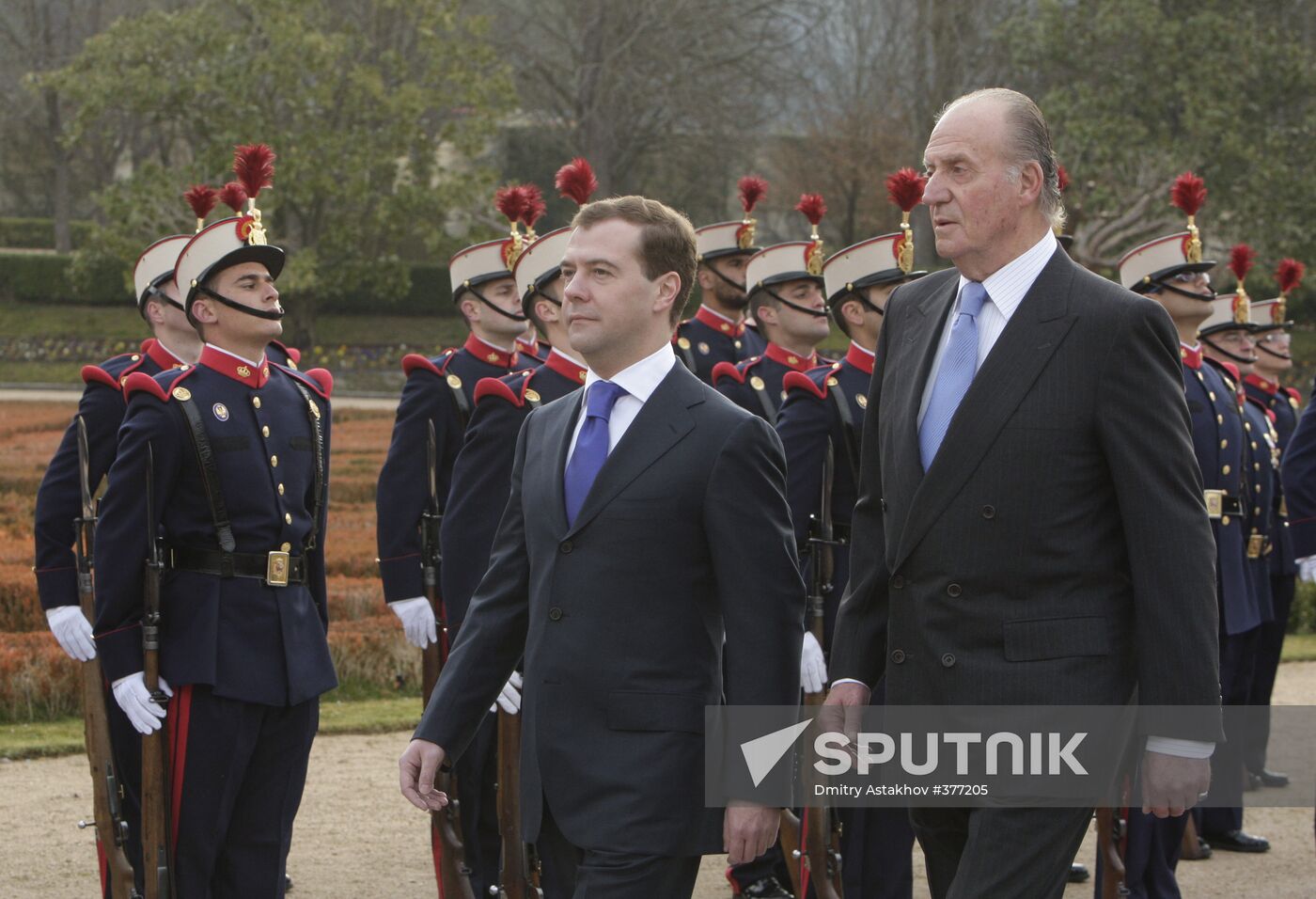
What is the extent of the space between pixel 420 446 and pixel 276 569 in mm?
1471

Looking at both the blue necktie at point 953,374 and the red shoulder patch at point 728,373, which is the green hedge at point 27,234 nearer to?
the red shoulder patch at point 728,373

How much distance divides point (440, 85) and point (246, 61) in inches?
128

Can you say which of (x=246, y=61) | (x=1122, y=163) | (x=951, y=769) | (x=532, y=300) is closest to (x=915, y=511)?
(x=951, y=769)

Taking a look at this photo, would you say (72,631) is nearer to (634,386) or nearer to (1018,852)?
(634,386)

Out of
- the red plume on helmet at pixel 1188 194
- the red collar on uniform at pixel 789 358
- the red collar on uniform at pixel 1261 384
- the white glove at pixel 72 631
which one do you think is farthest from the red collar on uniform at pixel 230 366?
the red collar on uniform at pixel 1261 384

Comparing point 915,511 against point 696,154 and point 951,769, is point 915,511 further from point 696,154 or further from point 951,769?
point 696,154

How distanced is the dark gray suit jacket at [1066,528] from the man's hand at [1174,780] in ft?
0.17

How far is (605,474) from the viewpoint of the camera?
138 inches

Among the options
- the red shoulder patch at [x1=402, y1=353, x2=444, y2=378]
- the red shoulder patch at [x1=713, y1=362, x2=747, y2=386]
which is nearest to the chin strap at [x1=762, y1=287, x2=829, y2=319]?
the red shoulder patch at [x1=713, y1=362, x2=747, y2=386]

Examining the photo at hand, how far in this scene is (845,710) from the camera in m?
3.49

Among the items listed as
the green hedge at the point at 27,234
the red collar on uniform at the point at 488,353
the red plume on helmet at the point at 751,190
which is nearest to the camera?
the red collar on uniform at the point at 488,353

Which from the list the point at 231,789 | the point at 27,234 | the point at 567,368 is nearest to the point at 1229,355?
the point at 567,368

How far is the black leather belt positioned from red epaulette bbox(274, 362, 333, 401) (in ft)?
1.88

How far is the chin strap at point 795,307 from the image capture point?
694cm
